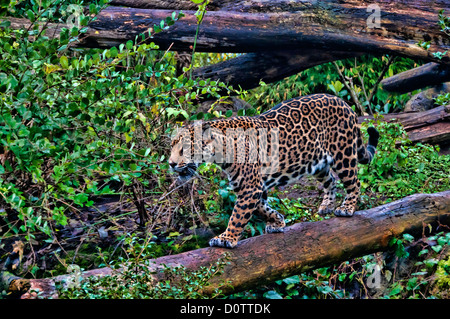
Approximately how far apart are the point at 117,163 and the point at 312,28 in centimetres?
460

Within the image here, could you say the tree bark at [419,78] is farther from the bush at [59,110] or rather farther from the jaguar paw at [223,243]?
the jaguar paw at [223,243]

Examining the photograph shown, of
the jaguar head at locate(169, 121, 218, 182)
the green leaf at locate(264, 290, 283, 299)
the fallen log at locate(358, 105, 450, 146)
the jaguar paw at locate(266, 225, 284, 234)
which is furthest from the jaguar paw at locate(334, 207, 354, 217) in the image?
the fallen log at locate(358, 105, 450, 146)

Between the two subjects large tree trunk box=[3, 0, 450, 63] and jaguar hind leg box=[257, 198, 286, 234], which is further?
large tree trunk box=[3, 0, 450, 63]

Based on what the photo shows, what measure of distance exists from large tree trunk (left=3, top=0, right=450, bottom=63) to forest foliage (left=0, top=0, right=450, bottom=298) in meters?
1.16

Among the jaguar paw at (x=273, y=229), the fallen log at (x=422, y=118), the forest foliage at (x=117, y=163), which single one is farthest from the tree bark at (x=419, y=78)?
the jaguar paw at (x=273, y=229)

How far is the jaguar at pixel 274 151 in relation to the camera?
559 centimetres

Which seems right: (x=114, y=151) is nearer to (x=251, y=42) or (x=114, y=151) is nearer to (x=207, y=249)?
(x=207, y=249)

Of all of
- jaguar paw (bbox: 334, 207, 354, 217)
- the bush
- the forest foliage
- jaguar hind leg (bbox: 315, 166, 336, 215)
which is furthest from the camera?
jaguar hind leg (bbox: 315, 166, 336, 215)

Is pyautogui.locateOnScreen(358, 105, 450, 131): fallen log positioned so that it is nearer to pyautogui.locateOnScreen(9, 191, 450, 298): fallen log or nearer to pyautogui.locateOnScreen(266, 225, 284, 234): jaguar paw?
pyautogui.locateOnScreen(9, 191, 450, 298): fallen log

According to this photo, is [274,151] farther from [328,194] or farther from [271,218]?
[328,194]

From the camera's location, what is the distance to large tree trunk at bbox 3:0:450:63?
7.87m

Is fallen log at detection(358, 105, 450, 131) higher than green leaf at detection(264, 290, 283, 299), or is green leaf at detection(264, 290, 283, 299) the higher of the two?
fallen log at detection(358, 105, 450, 131)

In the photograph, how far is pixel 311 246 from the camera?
18.8ft

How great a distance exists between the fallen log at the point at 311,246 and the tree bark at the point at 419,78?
11.1 ft
